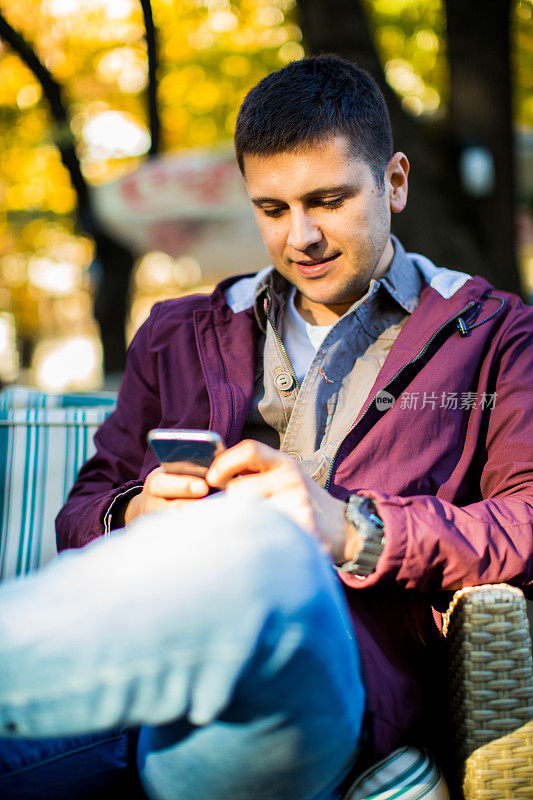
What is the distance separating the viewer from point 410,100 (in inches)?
453

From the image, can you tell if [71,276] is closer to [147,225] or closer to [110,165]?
[110,165]

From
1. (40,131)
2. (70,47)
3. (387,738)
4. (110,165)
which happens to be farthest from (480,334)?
(110,165)

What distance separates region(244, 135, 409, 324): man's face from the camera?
2266mm

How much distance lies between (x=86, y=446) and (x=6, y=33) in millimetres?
6879

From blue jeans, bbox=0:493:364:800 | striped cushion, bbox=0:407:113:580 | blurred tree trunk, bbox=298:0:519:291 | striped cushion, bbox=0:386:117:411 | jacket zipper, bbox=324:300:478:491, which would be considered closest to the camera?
blue jeans, bbox=0:493:364:800

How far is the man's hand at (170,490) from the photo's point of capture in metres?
1.77

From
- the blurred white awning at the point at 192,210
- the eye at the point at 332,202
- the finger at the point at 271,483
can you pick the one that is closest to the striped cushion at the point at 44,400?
the eye at the point at 332,202

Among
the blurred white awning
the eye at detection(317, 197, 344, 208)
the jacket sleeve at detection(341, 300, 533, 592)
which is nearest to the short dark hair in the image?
the eye at detection(317, 197, 344, 208)

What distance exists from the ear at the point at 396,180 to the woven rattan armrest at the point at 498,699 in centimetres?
138

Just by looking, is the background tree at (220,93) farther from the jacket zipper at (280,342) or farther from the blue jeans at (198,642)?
the blue jeans at (198,642)

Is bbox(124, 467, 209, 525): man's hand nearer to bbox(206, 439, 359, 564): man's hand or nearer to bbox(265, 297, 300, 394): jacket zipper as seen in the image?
bbox(206, 439, 359, 564): man's hand

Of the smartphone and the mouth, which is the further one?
the mouth

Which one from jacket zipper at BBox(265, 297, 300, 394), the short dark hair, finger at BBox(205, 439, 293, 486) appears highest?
the short dark hair

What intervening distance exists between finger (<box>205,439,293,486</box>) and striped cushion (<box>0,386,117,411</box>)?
64.4 inches
